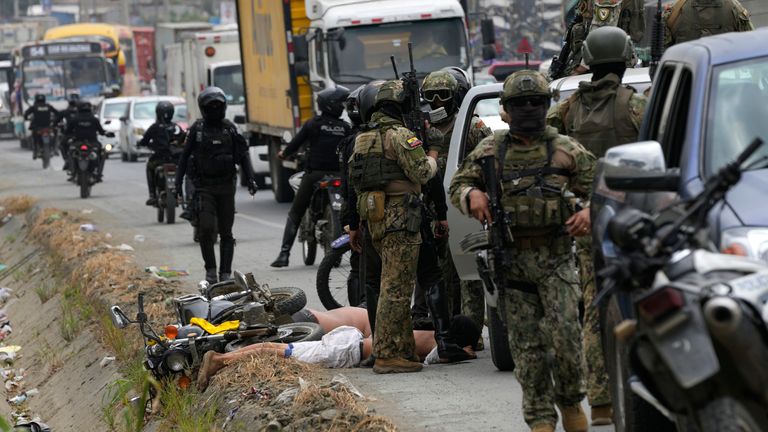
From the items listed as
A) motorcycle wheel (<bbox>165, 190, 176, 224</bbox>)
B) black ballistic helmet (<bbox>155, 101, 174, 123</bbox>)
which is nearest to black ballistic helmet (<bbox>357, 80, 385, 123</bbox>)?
black ballistic helmet (<bbox>155, 101, 174, 123</bbox>)

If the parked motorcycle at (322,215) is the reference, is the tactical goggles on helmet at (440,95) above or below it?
above

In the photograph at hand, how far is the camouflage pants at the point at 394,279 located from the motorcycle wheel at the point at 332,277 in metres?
3.00

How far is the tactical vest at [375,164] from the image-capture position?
8.81 m

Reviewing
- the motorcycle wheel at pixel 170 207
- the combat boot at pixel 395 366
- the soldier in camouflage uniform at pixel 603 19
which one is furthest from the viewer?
the motorcycle wheel at pixel 170 207

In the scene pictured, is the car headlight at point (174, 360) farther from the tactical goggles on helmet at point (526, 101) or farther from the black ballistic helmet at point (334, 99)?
the black ballistic helmet at point (334, 99)

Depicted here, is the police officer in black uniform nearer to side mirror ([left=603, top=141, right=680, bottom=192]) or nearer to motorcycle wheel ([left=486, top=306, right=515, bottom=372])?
motorcycle wheel ([left=486, top=306, right=515, bottom=372])

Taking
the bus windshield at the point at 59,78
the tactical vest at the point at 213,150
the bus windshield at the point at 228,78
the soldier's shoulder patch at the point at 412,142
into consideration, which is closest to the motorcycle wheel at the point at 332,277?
the tactical vest at the point at 213,150

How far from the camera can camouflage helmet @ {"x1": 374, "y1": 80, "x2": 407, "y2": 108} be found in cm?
876

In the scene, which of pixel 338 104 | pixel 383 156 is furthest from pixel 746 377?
pixel 338 104

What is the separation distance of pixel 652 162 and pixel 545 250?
1.65 metres

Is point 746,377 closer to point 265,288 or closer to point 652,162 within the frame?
point 652,162

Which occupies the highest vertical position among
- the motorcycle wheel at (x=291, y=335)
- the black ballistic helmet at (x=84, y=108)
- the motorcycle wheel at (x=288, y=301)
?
the black ballistic helmet at (x=84, y=108)

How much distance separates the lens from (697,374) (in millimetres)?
4418

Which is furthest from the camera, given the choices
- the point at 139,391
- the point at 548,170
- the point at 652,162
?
the point at 139,391
